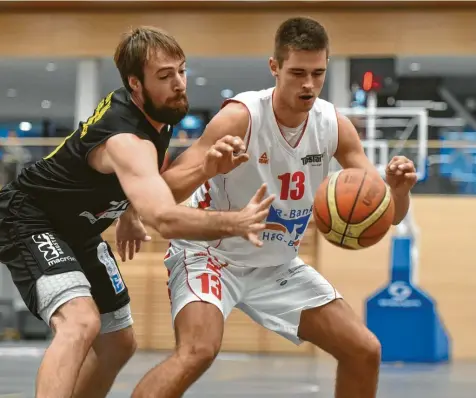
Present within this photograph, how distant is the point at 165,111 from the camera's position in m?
4.16

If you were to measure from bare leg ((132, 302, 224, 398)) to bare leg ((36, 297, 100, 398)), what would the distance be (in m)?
0.30

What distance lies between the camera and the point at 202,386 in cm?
794

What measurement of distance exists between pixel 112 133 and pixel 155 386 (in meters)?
1.11

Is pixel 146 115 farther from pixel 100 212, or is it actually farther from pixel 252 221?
pixel 252 221

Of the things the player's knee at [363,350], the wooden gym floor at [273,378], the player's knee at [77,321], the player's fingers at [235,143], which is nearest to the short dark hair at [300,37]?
the player's fingers at [235,143]

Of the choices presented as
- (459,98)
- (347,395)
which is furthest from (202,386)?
(459,98)

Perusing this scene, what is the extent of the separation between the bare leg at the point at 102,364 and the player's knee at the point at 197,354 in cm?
71

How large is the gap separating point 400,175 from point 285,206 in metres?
0.58

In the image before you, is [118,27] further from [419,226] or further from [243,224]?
[243,224]

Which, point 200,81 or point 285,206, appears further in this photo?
point 200,81

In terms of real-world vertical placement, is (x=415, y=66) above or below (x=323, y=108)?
above

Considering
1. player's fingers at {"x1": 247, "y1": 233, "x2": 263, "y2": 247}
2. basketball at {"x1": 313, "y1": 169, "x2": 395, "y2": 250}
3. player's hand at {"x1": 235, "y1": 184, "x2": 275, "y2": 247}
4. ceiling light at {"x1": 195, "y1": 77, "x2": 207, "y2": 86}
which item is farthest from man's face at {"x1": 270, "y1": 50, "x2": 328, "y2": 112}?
ceiling light at {"x1": 195, "y1": 77, "x2": 207, "y2": 86}

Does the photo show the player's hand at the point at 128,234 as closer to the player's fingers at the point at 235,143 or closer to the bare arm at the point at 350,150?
the bare arm at the point at 350,150

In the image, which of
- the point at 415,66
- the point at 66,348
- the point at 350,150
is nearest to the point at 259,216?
the point at 66,348
